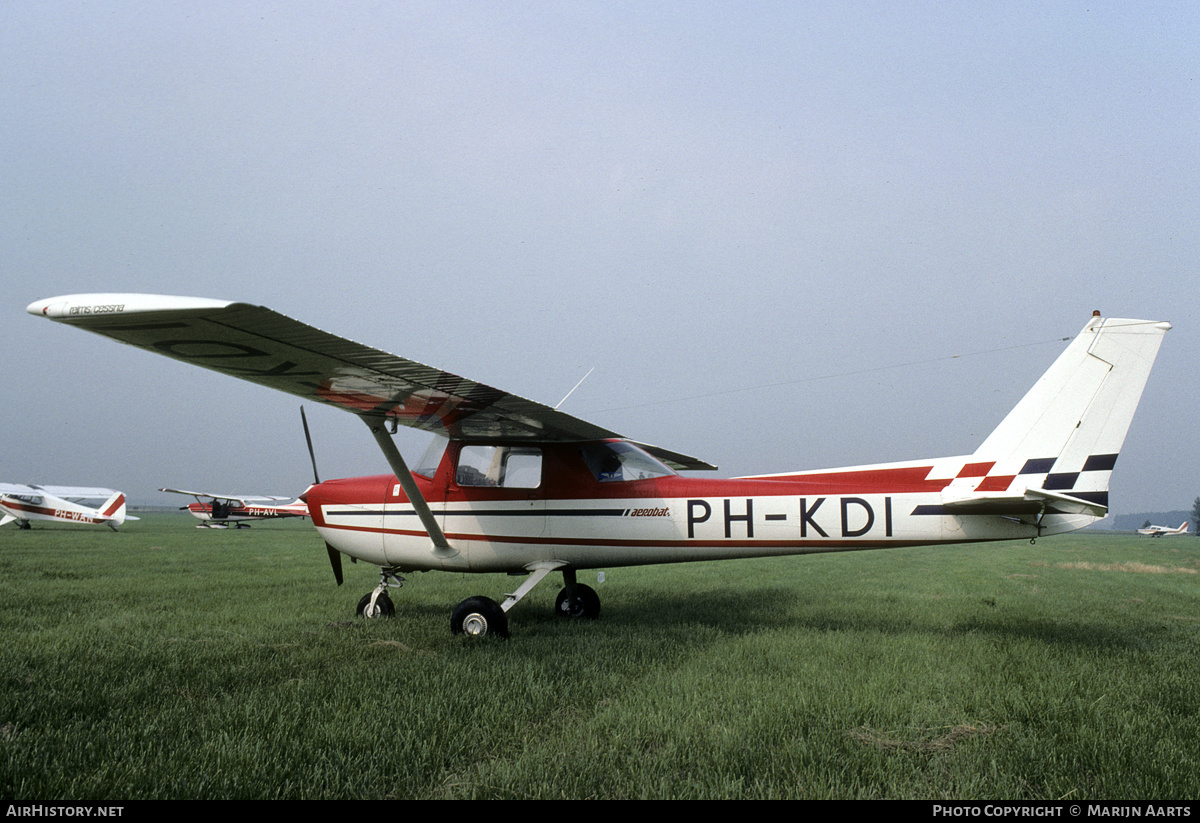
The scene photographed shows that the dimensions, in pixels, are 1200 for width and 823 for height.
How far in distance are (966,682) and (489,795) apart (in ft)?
11.8

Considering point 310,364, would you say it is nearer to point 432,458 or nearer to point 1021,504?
point 432,458

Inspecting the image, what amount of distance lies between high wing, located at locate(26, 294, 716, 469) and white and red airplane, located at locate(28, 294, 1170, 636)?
0.08 feet

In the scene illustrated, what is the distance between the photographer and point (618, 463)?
7.62 m

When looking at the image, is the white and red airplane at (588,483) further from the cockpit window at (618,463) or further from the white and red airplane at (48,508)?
the white and red airplane at (48,508)

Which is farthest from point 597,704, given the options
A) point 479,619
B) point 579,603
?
point 579,603

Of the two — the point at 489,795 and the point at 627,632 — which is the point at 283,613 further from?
the point at 489,795

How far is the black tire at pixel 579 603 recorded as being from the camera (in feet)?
27.3

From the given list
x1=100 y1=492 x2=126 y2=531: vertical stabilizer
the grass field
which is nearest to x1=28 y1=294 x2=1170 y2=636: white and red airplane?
the grass field

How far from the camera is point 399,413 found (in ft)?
23.6

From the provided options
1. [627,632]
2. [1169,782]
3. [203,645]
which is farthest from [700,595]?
[1169,782]

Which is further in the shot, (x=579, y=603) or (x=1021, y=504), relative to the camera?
(x=579, y=603)

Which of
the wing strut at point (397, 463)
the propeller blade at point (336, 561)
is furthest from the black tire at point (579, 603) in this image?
the propeller blade at point (336, 561)

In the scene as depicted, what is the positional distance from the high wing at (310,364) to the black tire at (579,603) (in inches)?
82.3

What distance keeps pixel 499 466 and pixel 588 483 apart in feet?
3.60
